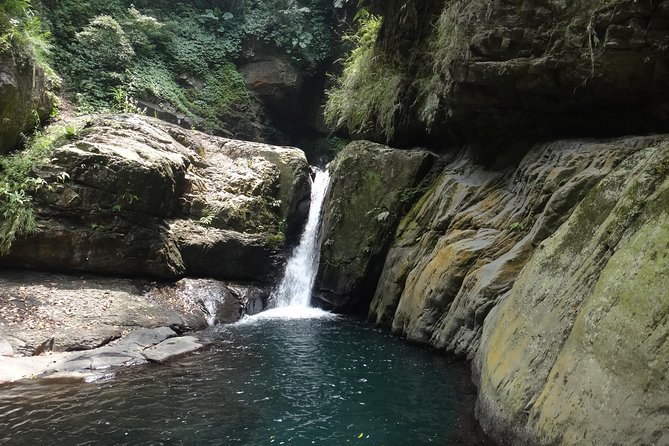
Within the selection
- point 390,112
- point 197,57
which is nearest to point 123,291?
point 390,112

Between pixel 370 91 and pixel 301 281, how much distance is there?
5.61 m

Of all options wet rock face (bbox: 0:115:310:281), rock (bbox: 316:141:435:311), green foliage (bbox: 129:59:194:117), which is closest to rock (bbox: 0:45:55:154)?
wet rock face (bbox: 0:115:310:281)

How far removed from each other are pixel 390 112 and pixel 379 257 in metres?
3.73

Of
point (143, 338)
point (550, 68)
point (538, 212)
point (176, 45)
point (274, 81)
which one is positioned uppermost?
point (176, 45)

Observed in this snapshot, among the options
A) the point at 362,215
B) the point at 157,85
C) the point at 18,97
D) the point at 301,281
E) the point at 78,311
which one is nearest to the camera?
the point at 78,311

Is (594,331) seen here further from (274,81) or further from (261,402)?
(274,81)

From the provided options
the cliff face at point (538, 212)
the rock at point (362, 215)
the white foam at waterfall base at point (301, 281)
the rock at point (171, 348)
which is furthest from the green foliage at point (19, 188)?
the cliff face at point (538, 212)

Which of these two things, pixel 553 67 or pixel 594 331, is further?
pixel 553 67

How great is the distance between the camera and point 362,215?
11.4 metres

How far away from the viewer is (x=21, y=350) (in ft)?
22.9

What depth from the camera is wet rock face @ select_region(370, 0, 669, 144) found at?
233 inches

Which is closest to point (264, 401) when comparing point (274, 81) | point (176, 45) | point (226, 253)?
point (226, 253)

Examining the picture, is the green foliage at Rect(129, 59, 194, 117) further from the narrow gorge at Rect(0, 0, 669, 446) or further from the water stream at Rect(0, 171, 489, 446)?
the water stream at Rect(0, 171, 489, 446)

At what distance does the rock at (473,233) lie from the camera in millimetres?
6387
